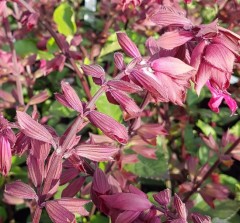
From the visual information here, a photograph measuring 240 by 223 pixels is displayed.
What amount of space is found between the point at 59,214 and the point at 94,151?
129 mm

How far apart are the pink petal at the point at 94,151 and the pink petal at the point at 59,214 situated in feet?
0.34

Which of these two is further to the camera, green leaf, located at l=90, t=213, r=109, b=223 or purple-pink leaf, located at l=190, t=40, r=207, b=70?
green leaf, located at l=90, t=213, r=109, b=223

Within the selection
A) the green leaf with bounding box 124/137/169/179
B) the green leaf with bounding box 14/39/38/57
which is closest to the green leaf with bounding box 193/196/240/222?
the green leaf with bounding box 124/137/169/179

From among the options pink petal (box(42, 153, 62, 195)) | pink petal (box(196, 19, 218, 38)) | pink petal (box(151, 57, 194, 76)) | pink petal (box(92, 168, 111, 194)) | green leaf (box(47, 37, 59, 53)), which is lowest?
green leaf (box(47, 37, 59, 53))

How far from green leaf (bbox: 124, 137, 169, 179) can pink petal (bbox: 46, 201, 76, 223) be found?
868 mm

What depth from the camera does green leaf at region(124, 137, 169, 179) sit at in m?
1.63

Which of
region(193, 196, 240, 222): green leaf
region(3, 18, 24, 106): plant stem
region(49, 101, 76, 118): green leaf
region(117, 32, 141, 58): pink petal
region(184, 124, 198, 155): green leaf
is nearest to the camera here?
region(117, 32, 141, 58): pink petal

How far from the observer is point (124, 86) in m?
0.76

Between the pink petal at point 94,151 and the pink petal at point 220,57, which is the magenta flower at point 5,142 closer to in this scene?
the pink petal at point 94,151

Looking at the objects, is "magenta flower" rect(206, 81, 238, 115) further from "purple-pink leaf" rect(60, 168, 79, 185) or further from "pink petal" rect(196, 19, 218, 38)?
"purple-pink leaf" rect(60, 168, 79, 185)

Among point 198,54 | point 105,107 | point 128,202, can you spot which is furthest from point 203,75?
point 105,107

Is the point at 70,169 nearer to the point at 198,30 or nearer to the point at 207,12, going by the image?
the point at 198,30

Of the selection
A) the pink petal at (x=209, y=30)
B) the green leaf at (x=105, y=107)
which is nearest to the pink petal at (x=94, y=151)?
the pink petal at (x=209, y=30)

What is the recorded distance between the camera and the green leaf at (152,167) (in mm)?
1628
